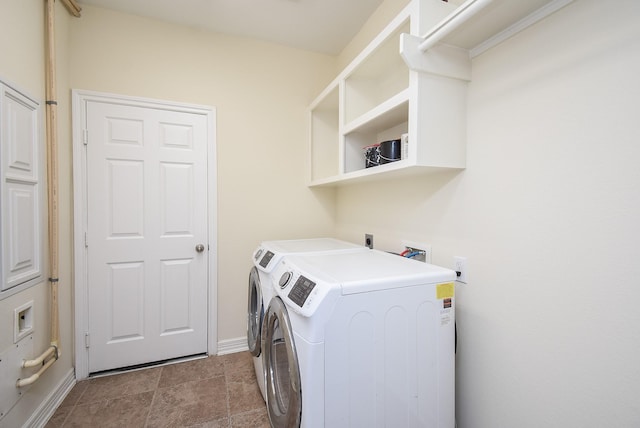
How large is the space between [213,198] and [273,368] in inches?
54.2

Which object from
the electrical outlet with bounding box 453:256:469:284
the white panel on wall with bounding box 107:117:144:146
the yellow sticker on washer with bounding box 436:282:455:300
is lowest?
the yellow sticker on washer with bounding box 436:282:455:300

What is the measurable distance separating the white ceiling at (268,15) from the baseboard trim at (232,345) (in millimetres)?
2556

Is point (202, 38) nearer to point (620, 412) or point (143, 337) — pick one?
point (143, 337)

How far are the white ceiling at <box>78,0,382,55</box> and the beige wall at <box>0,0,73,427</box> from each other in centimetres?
58

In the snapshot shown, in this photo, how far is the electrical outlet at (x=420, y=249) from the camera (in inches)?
57.6

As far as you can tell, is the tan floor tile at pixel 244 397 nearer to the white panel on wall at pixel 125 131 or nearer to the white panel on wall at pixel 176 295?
the white panel on wall at pixel 176 295

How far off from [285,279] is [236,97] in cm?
174

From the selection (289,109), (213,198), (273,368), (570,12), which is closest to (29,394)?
(273,368)

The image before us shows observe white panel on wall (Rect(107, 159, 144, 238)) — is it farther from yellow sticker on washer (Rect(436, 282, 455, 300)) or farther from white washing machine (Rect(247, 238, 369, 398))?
yellow sticker on washer (Rect(436, 282, 455, 300))

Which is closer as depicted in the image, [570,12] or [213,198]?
[570,12]

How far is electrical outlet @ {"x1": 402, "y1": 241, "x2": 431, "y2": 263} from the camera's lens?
146 centimetres

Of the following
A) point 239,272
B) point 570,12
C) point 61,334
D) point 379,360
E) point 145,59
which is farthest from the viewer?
point 239,272

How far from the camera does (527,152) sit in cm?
103

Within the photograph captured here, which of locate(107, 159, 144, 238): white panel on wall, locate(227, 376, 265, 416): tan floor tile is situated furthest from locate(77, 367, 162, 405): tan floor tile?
locate(107, 159, 144, 238): white panel on wall
